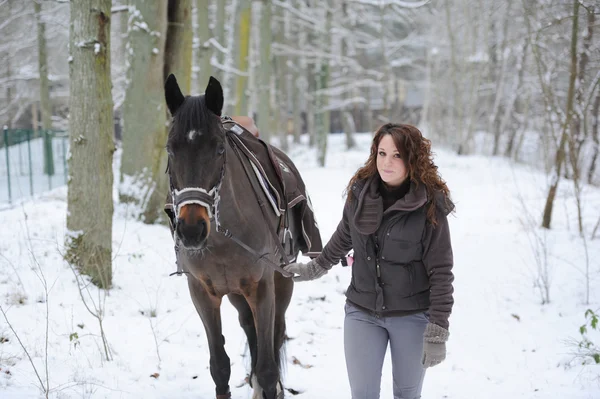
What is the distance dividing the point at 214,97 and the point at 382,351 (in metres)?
1.64

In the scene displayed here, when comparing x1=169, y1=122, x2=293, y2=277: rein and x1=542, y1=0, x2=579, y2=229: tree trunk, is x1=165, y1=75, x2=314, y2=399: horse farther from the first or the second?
x1=542, y1=0, x2=579, y2=229: tree trunk

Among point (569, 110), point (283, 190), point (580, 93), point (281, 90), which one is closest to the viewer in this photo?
point (283, 190)

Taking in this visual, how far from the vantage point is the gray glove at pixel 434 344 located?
2.33 metres

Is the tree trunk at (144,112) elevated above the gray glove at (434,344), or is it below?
above

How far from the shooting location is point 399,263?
2.51m

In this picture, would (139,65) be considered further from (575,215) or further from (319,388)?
(575,215)

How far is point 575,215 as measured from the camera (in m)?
9.21

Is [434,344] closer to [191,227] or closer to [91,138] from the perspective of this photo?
[191,227]

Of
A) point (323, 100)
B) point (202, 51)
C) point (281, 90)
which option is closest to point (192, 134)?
point (202, 51)

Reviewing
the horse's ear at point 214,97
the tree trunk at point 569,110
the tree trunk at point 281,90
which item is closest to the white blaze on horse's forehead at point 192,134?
the horse's ear at point 214,97

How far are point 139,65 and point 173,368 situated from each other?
5019mm

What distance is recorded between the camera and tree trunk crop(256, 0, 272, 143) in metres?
17.3

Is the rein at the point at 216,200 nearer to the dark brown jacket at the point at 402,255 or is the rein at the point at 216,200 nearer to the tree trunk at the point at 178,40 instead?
the dark brown jacket at the point at 402,255

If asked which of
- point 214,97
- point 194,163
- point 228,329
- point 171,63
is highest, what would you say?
point 171,63
